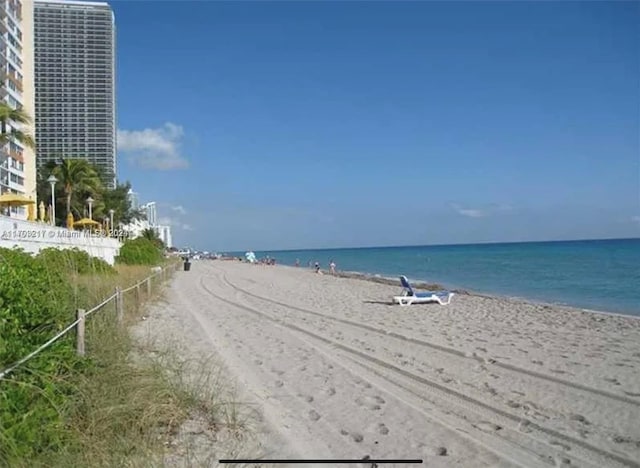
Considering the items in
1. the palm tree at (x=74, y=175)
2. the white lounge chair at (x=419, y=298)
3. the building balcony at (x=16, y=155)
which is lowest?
the white lounge chair at (x=419, y=298)

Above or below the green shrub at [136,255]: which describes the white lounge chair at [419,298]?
below

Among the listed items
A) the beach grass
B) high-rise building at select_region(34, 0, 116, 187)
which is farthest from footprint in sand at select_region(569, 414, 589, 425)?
high-rise building at select_region(34, 0, 116, 187)

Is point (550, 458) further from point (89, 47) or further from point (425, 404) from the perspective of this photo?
point (89, 47)

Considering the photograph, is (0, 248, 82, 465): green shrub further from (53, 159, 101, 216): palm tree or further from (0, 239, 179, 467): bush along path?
(53, 159, 101, 216): palm tree

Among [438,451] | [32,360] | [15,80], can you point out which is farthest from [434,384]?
[15,80]

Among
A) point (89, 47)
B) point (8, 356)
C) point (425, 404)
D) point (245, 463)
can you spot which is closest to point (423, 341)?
point (425, 404)

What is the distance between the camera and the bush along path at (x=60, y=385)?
3.55m

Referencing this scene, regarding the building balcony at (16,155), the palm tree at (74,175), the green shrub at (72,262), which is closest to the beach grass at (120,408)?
the green shrub at (72,262)

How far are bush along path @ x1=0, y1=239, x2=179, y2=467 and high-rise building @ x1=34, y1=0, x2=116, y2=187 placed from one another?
240ft

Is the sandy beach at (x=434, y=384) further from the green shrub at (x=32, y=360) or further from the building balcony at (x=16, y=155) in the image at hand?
the building balcony at (x=16, y=155)

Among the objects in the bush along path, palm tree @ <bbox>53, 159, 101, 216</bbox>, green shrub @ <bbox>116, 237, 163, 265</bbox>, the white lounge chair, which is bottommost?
the white lounge chair

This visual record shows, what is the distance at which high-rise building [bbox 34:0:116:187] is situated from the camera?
76750 millimetres

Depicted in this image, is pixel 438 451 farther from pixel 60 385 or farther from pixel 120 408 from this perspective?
pixel 60 385

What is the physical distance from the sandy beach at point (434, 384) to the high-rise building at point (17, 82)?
128ft
